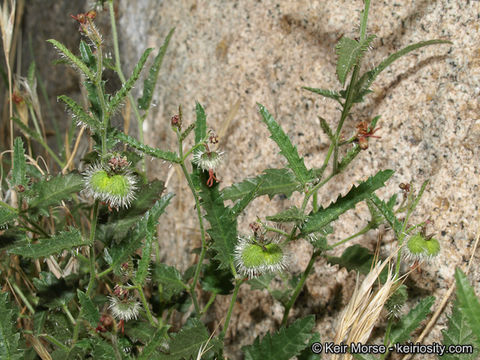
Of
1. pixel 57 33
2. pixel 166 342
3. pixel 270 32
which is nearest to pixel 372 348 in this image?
pixel 166 342

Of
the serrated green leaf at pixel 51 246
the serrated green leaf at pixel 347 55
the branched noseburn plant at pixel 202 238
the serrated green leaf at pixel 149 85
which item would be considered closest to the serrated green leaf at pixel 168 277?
the branched noseburn plant at pixel 202 238

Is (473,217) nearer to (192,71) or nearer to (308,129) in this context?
(308,129)

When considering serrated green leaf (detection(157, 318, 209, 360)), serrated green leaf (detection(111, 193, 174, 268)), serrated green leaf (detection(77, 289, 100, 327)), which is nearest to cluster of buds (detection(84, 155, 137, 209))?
serrated green leaf (detection(111, 193, 174, 268))

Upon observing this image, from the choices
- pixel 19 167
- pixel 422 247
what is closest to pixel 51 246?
pixel 19 167

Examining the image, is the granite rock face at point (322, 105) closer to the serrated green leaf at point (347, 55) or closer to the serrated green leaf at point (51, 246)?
the serrated green leaf at point (347, 55)

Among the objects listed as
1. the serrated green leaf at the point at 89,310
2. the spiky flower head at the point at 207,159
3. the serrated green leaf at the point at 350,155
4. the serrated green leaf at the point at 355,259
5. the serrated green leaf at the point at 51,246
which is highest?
the serrated green leaf at the point at 350,155

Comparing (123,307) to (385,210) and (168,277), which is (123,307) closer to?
(168,277)
